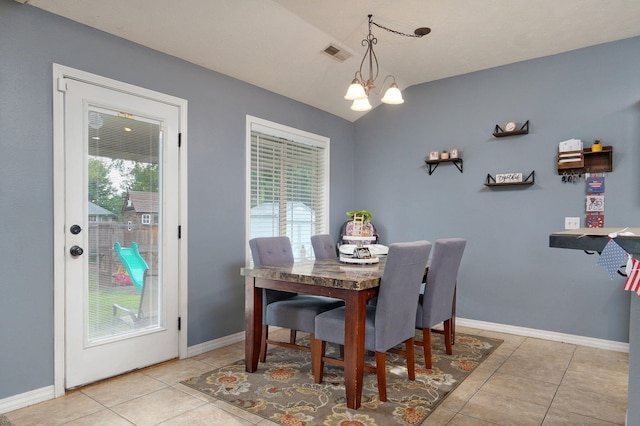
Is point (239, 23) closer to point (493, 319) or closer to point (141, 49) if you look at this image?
point (141, 49)

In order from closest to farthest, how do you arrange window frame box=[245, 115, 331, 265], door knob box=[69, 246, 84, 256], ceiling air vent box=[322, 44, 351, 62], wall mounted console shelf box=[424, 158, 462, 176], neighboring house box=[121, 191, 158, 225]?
door knob box=[69, 246, 84, 256]
neighboring house box=[121, 191, 158, 225]
ceiling air vent box=[322, 44, 351, 62]
window frame box=[245, 115, 331, 265]
wall mounted console shelf box=[424, 158, 462, 176]

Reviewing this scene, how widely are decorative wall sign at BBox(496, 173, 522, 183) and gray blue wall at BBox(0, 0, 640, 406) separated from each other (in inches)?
3.1

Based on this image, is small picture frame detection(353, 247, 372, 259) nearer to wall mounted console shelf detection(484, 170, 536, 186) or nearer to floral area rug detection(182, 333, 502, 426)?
floral area rug detection(182, 333, 502, 426)

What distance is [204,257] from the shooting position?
3.38 m

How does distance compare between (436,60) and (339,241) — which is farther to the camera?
(339,241)

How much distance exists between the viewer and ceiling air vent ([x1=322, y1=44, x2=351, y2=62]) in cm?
364

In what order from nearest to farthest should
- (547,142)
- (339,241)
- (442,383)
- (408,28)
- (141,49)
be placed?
(442,383), (141,49), (408,28), (547,142), (339,241)

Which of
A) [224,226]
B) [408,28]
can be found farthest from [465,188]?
[224,226]

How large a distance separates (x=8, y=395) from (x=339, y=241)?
11.4 feet

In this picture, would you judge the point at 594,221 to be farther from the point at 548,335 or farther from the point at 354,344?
the point at 354,344

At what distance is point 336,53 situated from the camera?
3.74 m

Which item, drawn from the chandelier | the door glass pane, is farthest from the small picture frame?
the door glass pane

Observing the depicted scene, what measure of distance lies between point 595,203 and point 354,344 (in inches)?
110

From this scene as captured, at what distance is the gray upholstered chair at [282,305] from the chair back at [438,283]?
0.66 meters
